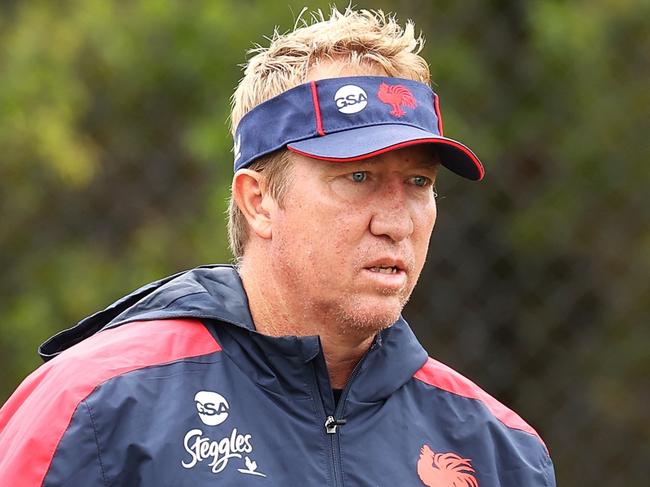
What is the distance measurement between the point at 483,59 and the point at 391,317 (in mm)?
3611

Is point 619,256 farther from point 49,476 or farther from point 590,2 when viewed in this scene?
point 49,476

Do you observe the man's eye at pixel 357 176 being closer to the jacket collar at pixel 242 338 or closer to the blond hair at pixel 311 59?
the blond hair at pixel 311 59

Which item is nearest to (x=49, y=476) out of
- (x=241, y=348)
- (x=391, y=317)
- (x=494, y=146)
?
(x=241, y=348)

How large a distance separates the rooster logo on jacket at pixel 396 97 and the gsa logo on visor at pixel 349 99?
0.14 feet

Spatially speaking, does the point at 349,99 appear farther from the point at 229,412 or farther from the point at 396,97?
the point at 229,412

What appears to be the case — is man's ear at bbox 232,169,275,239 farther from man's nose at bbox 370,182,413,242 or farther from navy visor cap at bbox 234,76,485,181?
man's nose at bbox 370,182,413,242

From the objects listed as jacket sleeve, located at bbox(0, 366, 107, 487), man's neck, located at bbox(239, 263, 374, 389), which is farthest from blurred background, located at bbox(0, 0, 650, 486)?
jacket sleeve, located at bbox(0, 366, 107, 487)

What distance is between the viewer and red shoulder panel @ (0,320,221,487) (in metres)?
2.18

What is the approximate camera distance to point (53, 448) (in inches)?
85.7

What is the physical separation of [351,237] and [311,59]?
1.40 feet

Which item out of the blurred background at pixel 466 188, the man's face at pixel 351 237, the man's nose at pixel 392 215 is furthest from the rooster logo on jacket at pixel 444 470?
the blurred background at pixel 466 188

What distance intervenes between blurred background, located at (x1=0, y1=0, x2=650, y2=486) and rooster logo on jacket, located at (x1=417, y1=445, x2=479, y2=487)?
300cm

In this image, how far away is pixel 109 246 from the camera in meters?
5.63

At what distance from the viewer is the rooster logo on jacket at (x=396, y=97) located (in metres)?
2.55
